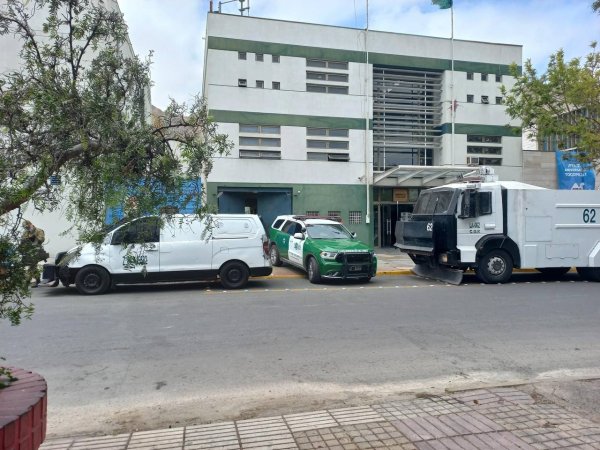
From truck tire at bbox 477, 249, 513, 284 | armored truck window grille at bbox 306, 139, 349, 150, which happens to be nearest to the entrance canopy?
armored truck window grille at bbox 306, 139, 349, 150

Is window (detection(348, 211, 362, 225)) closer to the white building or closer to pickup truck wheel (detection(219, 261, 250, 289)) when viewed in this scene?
the white building

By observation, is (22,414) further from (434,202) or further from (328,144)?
(328,144)

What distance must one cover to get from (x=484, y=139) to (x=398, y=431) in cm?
2366

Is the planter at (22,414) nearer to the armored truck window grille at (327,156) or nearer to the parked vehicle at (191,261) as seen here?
the parked vehicle at (191,261)

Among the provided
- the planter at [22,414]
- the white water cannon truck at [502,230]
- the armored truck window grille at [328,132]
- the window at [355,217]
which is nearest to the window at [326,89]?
the armored truck window grille at [328,132]

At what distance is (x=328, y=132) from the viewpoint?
23000 millimetres

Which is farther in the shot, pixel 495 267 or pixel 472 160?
pixel 472 160

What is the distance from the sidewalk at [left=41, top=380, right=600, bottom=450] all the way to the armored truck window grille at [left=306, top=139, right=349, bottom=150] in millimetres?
19042

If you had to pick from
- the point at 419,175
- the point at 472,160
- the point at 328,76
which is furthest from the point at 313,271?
the point at 472,160

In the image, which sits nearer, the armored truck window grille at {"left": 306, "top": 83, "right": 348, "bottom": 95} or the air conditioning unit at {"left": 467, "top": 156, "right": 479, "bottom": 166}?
the armored truck window grille at {"left": 306, "top": 83, "right": 348, "bottom": 95}

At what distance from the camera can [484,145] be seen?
984 inches

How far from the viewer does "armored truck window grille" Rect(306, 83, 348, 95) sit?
22.9 metres

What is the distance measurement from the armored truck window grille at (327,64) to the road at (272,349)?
48.1 feet

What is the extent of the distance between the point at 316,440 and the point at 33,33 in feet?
11.7
